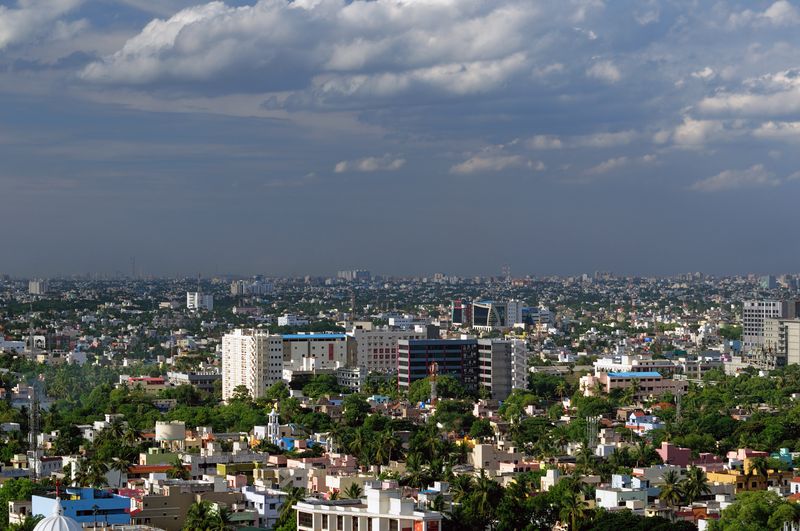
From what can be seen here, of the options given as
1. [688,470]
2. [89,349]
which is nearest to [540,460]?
[688,470]

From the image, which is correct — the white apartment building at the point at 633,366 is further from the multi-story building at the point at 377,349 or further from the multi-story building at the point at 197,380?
the multi-story building at the point at 197,380

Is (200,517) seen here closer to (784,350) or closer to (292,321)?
(784,350)

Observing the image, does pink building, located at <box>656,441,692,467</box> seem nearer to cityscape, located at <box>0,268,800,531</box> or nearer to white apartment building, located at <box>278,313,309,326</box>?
cityscape, located at <box>0,268,800,531</box>

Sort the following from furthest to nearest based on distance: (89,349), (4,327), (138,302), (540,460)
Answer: (138,302), (4,327), (89,349), (540,460)

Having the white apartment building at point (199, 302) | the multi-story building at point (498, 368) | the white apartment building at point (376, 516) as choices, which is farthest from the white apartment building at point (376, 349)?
the white apartment building at point (199, 302)

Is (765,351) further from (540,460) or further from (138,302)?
(138,302)

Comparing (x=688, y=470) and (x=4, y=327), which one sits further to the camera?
(x=4, y=327)

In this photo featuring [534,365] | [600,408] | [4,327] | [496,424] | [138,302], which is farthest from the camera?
[138,302]
